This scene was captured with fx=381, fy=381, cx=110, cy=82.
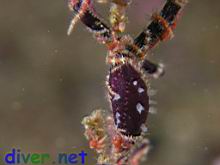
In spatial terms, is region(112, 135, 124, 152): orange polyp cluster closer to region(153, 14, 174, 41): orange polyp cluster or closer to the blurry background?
region(153, 14, 174, 41): orange polyp cluster

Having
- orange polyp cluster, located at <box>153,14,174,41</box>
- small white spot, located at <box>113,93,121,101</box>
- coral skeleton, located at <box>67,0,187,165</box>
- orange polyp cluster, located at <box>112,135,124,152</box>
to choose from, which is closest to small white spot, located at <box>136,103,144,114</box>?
coral skeleton, located at <box>67,0,187,165</box>

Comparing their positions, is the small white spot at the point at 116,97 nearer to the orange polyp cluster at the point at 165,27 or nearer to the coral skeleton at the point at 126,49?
the coral skeleton at the point at 126,49

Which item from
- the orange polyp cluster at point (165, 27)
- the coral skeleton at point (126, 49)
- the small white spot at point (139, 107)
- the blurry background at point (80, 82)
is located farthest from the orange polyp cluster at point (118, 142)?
the blurry background at point (80, 82)

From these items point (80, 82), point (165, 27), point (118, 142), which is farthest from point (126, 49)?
point (80, 82)

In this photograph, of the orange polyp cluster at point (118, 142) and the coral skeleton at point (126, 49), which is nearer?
the coral skeleton at point (126, 49)

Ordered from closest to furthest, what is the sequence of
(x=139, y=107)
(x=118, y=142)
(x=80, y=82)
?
(x=139, y=107) → (x=118, y=142) → (x=80, y=82)

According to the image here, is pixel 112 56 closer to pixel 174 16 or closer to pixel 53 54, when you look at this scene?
pixel 174 16

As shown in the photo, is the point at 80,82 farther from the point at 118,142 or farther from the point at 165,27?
the point at 165,27

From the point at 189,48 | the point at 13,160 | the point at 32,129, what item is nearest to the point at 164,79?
the point at 189,48
